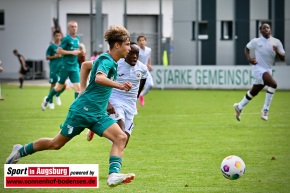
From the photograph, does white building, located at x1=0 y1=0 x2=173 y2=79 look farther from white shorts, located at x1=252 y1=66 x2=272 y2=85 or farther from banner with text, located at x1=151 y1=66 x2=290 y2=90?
white shorts, located at x1=252 y1=66 x2=272 y2=85

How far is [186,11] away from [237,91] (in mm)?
5685

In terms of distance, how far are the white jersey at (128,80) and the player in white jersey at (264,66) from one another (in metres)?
8.06

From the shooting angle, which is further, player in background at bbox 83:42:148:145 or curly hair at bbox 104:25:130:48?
player in background at bbox 83:42:148:145

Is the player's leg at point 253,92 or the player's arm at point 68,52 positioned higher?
the player's arm at point 68,52

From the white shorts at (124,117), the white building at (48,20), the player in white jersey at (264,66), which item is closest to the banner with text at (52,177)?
the white shorts at (124,117)

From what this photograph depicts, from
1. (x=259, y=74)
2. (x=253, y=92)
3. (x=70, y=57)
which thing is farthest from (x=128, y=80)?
(x=70, y=57)

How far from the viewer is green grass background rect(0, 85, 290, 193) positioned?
1141 cm

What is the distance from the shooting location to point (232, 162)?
1098cm

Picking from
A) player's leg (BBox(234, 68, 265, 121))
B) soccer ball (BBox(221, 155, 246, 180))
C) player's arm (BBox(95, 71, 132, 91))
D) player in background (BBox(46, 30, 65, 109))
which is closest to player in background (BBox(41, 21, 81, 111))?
player in background (BBox(46, 30, 65, 109))

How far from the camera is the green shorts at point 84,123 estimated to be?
415 inches

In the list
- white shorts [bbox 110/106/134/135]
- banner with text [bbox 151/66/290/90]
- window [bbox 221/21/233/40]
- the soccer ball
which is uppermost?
window [bbox 221/21/233/40]

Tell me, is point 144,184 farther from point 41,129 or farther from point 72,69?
point 72,69

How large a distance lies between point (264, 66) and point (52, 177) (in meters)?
11.2

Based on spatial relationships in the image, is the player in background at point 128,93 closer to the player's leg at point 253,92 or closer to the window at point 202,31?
the player's leg at point 253,92
